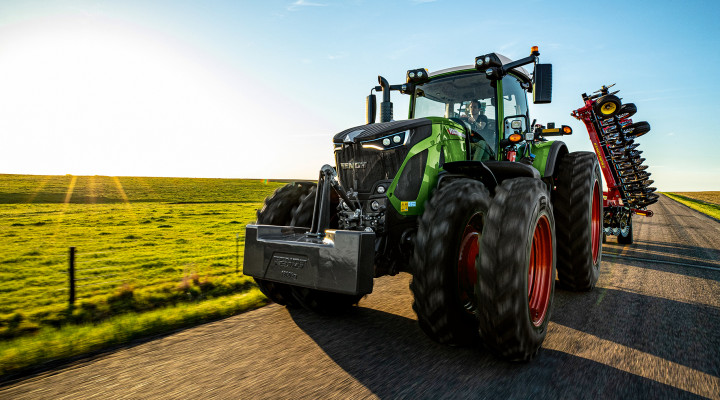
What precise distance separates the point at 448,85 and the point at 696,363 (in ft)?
11.8

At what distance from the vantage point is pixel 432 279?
2.92 m

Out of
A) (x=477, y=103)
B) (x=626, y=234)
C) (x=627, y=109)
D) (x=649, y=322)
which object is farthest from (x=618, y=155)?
(x=649, y=322)

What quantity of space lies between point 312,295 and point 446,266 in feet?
4.84

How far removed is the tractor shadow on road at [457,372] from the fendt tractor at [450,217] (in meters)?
0.15

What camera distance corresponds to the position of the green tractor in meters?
2.92

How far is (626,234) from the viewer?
985cm

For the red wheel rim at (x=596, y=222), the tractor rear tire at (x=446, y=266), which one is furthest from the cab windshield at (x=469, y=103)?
the red wheel rim at (x=596, y=222)

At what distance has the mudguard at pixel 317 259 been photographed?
115 inches

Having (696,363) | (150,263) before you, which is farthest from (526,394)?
(150,263)

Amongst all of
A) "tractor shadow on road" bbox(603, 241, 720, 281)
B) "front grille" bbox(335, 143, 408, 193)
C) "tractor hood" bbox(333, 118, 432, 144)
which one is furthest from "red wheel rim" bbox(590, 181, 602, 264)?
"front grille" bbox(335, 143, 408, 193)

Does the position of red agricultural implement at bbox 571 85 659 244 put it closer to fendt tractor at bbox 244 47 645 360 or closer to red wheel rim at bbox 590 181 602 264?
red wheel rim at bbox 590 181 602 264

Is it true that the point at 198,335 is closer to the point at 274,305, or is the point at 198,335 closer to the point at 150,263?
the point at 274,305

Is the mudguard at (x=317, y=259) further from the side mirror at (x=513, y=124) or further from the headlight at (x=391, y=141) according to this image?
the side mirror at (x=513, y=124)

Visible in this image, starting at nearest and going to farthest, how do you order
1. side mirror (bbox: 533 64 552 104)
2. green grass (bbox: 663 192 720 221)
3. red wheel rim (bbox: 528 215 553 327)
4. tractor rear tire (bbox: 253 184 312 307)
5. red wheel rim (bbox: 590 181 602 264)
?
red wheel rim (bbox: 528 215 553 327)
tractor rear tire (bbox: 253 184 312 307)
side mirror (bbox: 533 64 552 104)
red wheel rim (bbox: 590 181 602 264)
green grass (bbox: 663 192 720 221)
